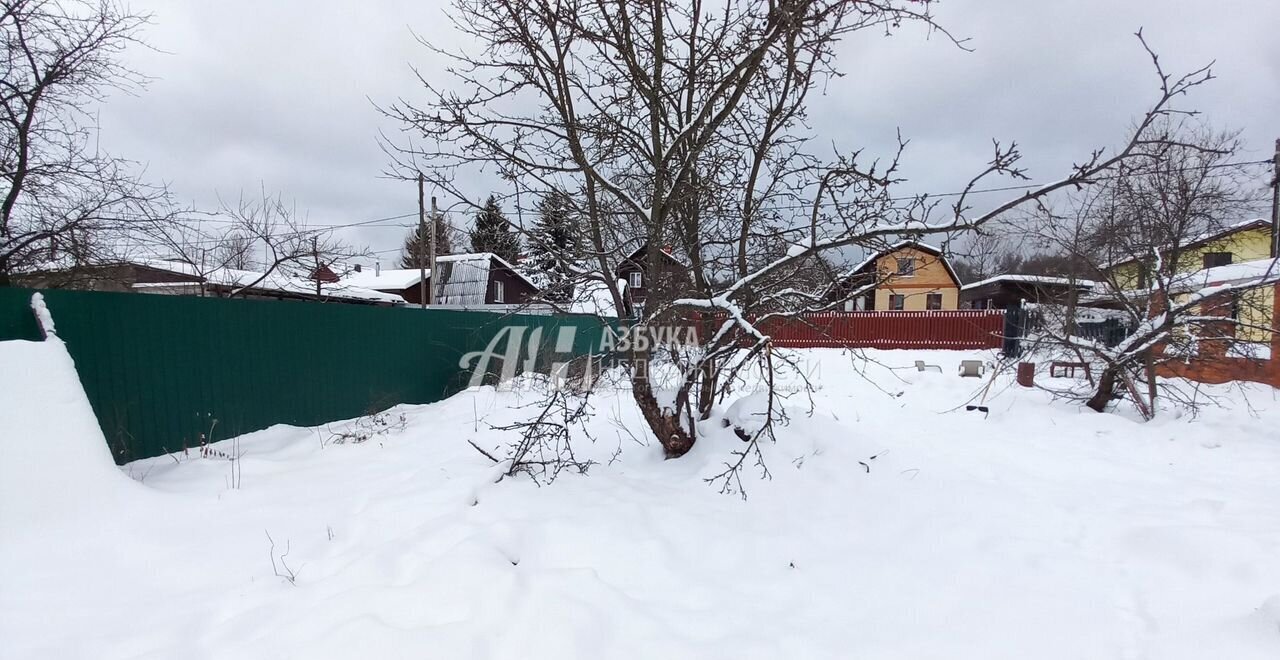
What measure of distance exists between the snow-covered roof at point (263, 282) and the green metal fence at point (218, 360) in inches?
72.0

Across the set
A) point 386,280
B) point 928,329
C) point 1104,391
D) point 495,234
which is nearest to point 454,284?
point 386,280

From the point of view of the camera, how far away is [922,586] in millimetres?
2248

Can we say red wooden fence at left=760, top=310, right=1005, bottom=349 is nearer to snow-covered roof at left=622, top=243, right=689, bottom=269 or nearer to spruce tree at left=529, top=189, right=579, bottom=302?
snow-covered roof at left=622, top=243, right=689, bottom=269

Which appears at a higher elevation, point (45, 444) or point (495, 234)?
point (495, 234)

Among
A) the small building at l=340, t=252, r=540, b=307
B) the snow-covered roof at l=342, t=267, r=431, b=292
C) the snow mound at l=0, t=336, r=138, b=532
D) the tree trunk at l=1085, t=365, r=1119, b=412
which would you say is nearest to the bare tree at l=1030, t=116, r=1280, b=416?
the tree trunk at l=1085, t=365, r=1119, b=412

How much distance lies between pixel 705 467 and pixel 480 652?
196cm

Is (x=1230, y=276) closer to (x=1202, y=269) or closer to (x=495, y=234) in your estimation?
(x=1202, y=269)

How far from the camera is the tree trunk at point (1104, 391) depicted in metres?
5.86

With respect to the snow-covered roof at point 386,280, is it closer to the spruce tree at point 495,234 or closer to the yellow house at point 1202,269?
the spruce tree at point 495,234

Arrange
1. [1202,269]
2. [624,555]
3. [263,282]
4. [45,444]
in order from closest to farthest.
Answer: [624,555]
[45,444]
[1202,269]
[263,282]

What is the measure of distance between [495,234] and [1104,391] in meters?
6.87

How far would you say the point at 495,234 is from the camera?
376 centimetres

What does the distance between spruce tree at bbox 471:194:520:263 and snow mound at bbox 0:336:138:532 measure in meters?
2.39

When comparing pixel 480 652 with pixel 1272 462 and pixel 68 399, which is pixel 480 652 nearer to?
pixel 68 399
